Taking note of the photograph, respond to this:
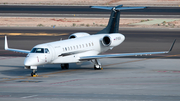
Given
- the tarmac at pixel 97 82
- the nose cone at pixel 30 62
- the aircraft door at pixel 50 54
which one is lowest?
the tarmac at pixel 97 82

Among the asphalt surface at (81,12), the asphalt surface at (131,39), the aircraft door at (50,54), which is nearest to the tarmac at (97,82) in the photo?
the aircraft door at (50,54)

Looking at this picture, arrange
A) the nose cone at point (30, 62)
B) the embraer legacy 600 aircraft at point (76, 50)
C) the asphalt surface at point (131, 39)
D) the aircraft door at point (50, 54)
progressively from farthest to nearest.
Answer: the asphalt surface at point (131, 39) < the aircraft door at point (50, 54) < the embraer legacy 600 aircraft at point (76, 50) < the nose cone at point (30, 62)

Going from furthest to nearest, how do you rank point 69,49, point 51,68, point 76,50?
point 51,68
point 76,50
point 69,49

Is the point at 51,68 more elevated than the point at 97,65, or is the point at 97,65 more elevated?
the point at 97,65

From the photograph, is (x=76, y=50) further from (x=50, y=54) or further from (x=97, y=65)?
(x=50, y=54)

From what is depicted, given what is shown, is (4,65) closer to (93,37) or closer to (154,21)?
(93,37)

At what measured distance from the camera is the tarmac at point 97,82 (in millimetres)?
20906

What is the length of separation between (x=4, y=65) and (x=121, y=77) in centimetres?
1282

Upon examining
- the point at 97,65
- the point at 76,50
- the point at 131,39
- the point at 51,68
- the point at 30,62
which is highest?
the point at 76,50

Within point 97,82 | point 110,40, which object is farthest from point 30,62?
point 110,40

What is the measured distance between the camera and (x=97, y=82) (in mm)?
25812

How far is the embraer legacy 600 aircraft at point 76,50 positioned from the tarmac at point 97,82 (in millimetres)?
1185

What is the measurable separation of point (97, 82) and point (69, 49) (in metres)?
5.42

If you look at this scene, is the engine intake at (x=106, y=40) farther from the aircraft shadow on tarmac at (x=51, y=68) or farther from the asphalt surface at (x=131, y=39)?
the asphalt surface at (x=131, y=39)
